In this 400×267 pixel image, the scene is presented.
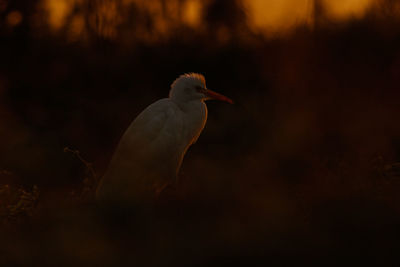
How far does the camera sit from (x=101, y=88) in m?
6.99

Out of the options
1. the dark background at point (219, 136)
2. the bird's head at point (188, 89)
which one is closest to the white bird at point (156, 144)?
the bird's head at point (188, 89)

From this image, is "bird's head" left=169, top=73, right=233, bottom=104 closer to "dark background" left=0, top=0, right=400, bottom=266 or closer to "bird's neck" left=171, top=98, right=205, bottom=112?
"bird's neck" left=171, top=98, right=205, bottom=112

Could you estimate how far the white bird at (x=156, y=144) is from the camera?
13.4 ft

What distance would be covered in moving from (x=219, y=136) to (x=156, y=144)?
5.84 ft

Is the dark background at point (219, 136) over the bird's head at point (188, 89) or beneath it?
beneath

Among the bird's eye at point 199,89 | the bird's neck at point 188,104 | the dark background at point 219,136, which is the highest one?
the bird's eye at point 199,89

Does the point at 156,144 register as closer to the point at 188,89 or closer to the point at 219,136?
the point at 188,89

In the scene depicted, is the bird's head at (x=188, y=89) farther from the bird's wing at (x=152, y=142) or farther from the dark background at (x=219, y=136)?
the dark background at (x=219, y=136)

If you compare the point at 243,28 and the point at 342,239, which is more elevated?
the point at 243,28

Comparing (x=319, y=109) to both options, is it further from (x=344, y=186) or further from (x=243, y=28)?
(x=344, y=186)

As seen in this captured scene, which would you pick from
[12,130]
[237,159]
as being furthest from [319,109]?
[12,130]

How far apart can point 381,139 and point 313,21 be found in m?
1.47

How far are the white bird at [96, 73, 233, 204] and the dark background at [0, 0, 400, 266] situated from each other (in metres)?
0.22

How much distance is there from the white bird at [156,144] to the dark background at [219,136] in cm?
22
